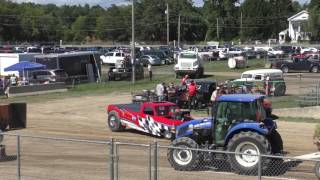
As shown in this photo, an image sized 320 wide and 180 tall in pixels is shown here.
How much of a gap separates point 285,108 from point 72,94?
18.7 metres

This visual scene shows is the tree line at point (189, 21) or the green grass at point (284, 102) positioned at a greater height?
the tree line at point (189, 21)

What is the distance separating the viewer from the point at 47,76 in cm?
5075

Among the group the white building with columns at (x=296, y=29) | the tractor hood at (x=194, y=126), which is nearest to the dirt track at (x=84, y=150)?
the tractor hood at (x=194, y=126)

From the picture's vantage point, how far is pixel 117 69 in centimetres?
5791

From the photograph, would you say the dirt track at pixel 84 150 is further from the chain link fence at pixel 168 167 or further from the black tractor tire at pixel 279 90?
the black tractor tire at pixel 279 90

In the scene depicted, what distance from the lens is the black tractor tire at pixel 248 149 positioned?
A: 15289 mm

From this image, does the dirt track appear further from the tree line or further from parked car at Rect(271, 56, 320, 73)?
the tree line

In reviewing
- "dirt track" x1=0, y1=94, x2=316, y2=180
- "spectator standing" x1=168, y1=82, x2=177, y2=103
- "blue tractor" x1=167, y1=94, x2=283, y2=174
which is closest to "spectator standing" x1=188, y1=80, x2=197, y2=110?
"spectator standing" x1=168, y1=82, x2=177, y2=103

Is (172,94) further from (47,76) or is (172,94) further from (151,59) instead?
(151,59)

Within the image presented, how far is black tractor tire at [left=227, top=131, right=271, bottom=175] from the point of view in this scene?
15289 millimetres

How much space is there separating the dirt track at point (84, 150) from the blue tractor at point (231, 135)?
0.53m

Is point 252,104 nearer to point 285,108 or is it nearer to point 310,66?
point 285,108

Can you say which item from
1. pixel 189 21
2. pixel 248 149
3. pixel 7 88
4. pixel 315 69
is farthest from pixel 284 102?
pixel 189 21

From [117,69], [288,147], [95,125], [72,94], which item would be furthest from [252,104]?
[117,69]
